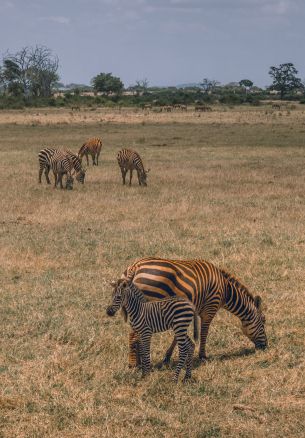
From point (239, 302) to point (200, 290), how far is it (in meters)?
0.59

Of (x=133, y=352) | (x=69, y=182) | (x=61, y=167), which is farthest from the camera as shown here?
(x=61, y=167)

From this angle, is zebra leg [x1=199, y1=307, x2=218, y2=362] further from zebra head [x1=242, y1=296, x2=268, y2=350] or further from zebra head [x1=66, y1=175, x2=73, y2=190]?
zebra head [x1=66, y1=175, x2=73, y2=190]

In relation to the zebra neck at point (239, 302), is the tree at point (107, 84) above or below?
above

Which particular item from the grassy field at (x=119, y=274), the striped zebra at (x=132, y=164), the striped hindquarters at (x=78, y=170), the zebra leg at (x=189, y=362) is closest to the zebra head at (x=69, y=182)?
the grassy field at (x=119, y=274)

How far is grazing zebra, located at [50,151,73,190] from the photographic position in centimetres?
1891

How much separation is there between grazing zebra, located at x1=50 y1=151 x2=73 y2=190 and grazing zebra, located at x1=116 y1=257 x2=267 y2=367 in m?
12.2

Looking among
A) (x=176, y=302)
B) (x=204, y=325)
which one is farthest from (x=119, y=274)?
(x=176, y=302)

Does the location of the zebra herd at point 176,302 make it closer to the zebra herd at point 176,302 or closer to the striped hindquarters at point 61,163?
the zebra herd at point 176,302

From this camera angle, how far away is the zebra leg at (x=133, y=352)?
22.1ft

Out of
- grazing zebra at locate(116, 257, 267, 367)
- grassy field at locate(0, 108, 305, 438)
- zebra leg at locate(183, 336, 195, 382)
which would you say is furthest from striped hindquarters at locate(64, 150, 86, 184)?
zebra leg at locate(183, 336, 195, 382)

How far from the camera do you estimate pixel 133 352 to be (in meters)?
6.77

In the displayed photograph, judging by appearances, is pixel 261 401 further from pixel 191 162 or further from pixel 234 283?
pixel 191 162

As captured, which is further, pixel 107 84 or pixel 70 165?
pixel 107 84

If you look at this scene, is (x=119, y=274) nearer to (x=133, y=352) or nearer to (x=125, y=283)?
(x=133, y=352)
